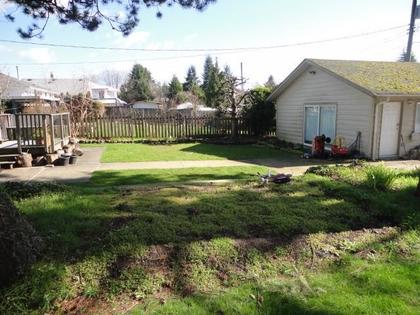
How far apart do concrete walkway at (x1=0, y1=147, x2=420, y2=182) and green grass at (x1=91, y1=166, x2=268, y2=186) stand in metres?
0.51

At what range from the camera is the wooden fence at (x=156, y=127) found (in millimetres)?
19250

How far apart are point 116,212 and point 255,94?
15.9m

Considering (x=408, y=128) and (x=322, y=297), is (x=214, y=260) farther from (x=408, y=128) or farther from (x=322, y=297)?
(x=408, y=128)

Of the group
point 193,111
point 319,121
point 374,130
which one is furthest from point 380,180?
point 193,111

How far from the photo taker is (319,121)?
584 inches

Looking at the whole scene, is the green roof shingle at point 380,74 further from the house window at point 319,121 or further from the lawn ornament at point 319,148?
the lawn ornament at point 319,148

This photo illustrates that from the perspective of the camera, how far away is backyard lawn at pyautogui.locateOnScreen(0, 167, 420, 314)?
112 inches

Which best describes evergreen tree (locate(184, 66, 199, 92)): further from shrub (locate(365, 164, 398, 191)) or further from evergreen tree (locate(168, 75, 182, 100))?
shrub (locate(365, 164, 398, 191))

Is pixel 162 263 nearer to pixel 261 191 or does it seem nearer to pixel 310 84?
pixel 261 191

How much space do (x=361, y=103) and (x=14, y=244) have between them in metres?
11.9

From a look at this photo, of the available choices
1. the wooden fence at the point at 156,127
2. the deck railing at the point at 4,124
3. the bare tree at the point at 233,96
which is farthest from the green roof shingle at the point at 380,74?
the deck railing at the point at 4,124

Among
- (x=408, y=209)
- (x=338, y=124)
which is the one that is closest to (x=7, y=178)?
(x=408, y=209)

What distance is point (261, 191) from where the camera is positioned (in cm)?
580

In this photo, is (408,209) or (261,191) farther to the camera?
(261,191)
